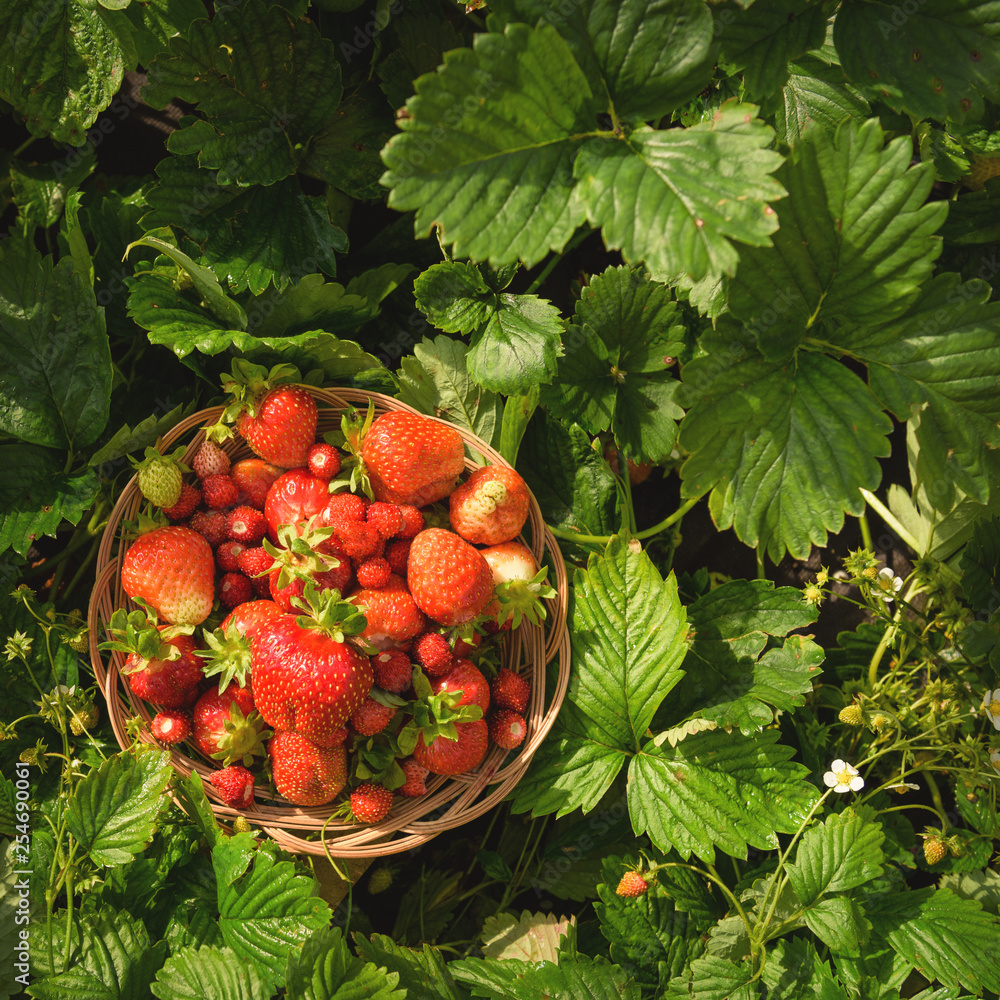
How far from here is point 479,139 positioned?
3.68 feet

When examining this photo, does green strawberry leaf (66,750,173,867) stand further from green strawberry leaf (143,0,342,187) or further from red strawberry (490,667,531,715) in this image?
green strawberry leaf (143,0,342,187)

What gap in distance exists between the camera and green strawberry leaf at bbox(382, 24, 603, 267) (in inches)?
43.1

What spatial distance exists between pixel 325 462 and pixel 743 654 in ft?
2.93

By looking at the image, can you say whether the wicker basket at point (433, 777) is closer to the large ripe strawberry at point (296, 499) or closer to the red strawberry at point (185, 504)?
the red strawberry at point (185, 504)

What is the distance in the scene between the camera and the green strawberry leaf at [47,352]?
1561 millimetres

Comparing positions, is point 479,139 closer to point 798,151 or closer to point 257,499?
point 798,151

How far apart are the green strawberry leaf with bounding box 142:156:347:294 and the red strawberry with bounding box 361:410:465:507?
36cm

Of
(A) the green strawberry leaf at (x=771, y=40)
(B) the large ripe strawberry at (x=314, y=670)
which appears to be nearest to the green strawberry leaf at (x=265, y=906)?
(B) the large ripe strawberry at (x=314, y=670)

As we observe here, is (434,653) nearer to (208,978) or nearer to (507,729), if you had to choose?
(507,729)

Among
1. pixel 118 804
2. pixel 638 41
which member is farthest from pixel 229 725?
pixel 638 41

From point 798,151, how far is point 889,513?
0.95m

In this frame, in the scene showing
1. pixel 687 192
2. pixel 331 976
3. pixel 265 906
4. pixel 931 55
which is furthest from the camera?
pixel 265 906

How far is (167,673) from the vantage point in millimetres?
1482

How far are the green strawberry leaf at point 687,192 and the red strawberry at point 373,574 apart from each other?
70cm
